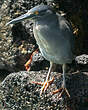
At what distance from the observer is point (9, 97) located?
12.1 ft

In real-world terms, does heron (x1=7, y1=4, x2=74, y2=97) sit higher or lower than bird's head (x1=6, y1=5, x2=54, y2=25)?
lower

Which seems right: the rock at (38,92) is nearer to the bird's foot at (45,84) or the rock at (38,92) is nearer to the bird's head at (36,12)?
the bird's foot at (45,84)

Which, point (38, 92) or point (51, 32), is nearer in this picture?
point (51, 32)

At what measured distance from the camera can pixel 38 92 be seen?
134 inches

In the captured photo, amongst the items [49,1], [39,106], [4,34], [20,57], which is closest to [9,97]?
[39,106]

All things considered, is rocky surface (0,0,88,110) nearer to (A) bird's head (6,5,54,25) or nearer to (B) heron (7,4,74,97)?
(B) heron (7,4,74,97)

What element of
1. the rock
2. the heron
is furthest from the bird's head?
the rock

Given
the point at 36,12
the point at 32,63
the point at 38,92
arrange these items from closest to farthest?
the point at 36,12
the point at 38,92
the point at 32,63

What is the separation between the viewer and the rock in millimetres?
3307

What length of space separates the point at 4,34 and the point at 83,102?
5.88 ft

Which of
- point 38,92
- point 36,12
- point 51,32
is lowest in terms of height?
point 38,92

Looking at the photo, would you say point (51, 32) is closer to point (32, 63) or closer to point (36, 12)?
point (36, 12)

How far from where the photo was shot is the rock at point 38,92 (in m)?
3.31

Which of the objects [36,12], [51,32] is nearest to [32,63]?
[51,32]
